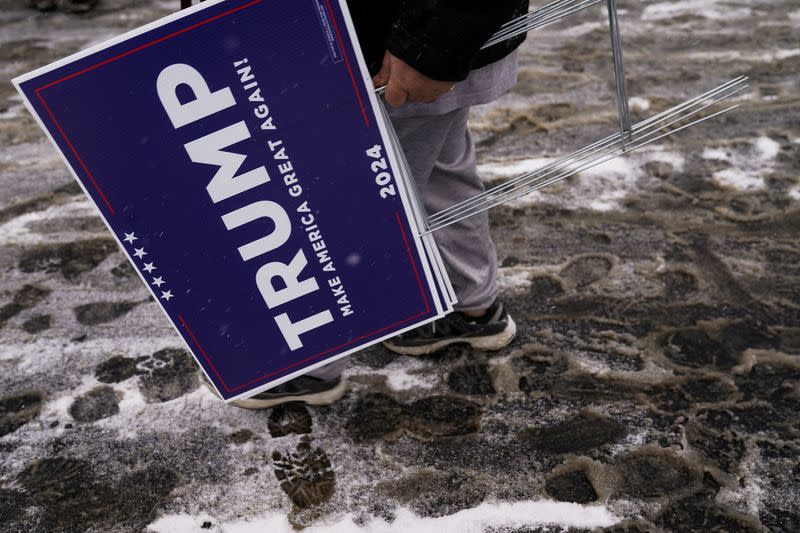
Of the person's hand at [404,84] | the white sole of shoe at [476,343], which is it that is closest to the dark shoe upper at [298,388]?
the white sole of shoe at [476,343]

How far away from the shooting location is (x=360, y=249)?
1.30 meters

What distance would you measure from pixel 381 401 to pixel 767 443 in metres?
0.92

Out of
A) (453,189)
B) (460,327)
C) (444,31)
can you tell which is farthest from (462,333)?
(444,31)

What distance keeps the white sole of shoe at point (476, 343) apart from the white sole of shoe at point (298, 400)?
0.73 feet

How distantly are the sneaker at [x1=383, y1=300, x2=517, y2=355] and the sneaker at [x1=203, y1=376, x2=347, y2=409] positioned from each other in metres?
0.26

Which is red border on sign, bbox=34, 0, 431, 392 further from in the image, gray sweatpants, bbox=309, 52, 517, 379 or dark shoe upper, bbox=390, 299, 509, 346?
dark shoe upper, bbox=390, 299, 509, 346

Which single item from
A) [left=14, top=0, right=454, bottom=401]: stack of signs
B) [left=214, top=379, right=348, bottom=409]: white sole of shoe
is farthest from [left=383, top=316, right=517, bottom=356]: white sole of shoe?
[left=14, top=0, right=454, bottom=401]: stack of signs

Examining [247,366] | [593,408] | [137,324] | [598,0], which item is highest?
[598,0]

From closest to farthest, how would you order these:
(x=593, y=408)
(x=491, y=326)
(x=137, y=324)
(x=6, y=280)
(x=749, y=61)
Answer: (x=593, y=408) < (x=491, y=326) < (x=137, y=324) < (x=6, y=280) < (x=749, y=61)

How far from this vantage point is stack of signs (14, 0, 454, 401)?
106 cm

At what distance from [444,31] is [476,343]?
2.97 feet

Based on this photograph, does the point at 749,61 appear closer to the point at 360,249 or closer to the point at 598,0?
the point at 598,0

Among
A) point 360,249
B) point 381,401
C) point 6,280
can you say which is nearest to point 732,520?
point 381,401

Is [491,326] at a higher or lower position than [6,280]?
lower
